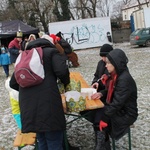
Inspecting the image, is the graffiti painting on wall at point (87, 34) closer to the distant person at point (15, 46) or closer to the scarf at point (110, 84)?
the distant person at point (15, 46)

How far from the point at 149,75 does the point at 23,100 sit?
7.34m

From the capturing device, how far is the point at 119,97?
298 cm

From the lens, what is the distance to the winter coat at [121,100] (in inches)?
117

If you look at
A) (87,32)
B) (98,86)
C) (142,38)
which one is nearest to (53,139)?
(98,86)

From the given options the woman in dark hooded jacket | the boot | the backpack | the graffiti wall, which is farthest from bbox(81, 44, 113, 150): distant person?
the graffiti wall

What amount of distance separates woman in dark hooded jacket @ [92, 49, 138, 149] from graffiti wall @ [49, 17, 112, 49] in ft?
70.1

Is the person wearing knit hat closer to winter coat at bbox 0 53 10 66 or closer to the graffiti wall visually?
winter coat at bbox 0 53 10 66

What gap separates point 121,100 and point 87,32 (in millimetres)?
21968

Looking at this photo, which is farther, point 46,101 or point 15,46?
point 15,46

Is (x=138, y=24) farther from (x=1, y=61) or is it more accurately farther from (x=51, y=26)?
(x=1, y=61)

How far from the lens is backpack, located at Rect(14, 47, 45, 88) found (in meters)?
2.55

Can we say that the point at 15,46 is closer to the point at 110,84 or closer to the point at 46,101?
the point at 110,84

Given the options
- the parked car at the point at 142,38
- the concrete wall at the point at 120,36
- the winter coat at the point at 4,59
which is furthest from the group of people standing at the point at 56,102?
the concrete wall at the point at 120,36

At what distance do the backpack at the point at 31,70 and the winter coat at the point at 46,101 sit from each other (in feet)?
0.18
